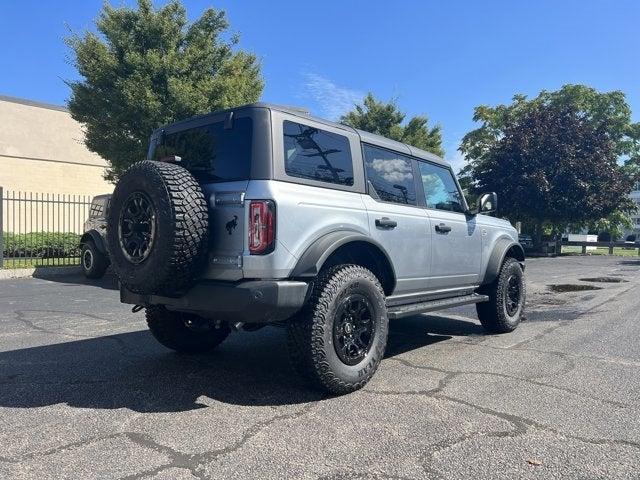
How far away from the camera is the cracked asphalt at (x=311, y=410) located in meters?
2.82

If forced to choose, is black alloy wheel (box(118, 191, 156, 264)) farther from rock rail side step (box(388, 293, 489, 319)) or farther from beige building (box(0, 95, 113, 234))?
beige building (box(0, 95, 113, 234))

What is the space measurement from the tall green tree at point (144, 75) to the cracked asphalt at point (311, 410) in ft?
25.0

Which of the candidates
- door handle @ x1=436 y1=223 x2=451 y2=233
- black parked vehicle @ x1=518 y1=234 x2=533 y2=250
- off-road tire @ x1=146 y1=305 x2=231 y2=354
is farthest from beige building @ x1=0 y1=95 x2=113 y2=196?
black parked vehicle @ x1=518 y1=234 x2=533 y2=250

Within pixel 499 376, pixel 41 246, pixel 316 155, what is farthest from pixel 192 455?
pixel 41 246

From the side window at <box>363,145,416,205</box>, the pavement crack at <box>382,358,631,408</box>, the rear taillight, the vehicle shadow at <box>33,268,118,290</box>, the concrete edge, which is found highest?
the side window at <box>363,145,416,205</box>

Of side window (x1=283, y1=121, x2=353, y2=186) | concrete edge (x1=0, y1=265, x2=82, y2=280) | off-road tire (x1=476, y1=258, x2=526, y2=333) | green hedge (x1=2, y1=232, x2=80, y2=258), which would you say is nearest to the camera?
side window (x1=283, y1=121, x2=353, y2=186)

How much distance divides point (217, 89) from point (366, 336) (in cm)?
1030

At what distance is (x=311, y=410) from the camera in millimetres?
3633

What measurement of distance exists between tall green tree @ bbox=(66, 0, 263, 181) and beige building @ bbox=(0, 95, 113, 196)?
10216mm

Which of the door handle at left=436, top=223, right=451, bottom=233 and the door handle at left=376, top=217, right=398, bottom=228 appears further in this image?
the door handle at left=436, top=223, right=451, bottom=233

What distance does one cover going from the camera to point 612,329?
6789mm

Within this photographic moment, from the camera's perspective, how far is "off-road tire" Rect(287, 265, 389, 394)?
3.71 metres

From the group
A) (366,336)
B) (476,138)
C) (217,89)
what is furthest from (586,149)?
(366,336)

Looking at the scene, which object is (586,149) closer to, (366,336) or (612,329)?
(612,329)
